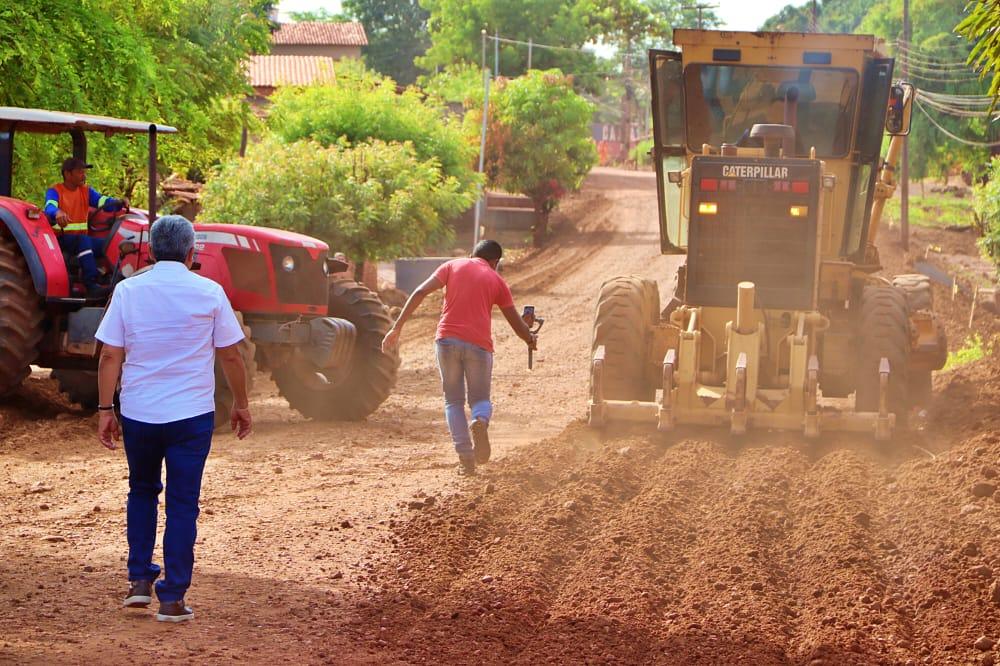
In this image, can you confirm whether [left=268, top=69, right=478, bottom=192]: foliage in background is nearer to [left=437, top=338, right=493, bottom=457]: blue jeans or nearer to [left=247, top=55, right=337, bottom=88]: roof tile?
[left=437, top=338, right=493, bottom=457]: blue jeans

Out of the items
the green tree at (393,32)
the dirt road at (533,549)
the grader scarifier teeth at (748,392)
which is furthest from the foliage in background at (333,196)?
the green tree at (393,32)

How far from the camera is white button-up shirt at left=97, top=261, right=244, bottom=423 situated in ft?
21.6

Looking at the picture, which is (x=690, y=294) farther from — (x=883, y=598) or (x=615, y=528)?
(x=883, y=598)

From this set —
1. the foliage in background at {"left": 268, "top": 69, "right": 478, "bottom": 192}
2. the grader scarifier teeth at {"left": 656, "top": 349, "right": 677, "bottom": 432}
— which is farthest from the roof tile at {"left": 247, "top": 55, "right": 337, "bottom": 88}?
the grader scarifier teeth at {"left": 656, "top": 349, "right": 677, "bottom": 432}

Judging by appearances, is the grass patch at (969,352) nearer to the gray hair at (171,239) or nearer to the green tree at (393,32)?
the gray hair at (171,239)

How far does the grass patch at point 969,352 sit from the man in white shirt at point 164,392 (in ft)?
48.4

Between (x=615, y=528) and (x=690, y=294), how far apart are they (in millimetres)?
3993

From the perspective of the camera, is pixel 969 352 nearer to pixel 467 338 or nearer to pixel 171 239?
pixel 467 338

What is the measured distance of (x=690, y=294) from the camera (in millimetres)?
Answer: 12164

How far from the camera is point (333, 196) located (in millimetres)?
22703

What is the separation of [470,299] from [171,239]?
13.2 ft

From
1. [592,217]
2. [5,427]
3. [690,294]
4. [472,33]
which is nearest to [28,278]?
[5,427]

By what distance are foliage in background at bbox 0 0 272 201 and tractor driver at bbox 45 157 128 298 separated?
250cm

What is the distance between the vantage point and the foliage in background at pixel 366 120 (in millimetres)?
28484
